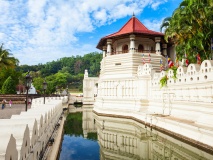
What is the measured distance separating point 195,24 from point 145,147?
10.1 m

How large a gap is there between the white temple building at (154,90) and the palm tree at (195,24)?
8.13ft

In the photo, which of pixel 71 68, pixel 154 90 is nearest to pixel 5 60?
pixel 154 90

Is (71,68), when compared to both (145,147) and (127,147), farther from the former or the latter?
(145,147)

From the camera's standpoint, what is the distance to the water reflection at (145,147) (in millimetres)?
9281

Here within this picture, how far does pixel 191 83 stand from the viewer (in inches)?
529

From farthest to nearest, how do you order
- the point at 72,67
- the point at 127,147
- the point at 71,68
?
1. the point at 72,67
2. the point at 71,68
3. the point at 127,147

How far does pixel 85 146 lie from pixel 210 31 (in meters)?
11.7

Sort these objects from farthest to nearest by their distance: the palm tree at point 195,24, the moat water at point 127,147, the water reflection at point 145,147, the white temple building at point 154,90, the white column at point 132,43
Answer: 1. the white column at point 132,43
2. the palm tree at point 195,24
3. the white temple building at point 154,90
4. the moat water at point 127,147
5. the water reflection at point 145,147

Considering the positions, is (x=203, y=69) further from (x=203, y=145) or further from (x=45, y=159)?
(x=45, y=159)

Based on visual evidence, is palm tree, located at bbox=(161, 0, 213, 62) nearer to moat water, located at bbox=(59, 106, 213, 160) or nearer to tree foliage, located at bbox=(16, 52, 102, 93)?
moat water, located at bbox=(59, 106, 213, 160)

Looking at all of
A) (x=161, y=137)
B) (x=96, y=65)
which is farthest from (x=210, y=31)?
(x=96, y=65)

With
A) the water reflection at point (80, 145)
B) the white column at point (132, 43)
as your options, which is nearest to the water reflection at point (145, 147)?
the water reflection at point (80, 145)

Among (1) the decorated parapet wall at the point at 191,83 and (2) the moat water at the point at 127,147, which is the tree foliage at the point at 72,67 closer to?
(1) the decorated parapet wall at the point at 191,83

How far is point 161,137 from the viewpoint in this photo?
12.7 metres
